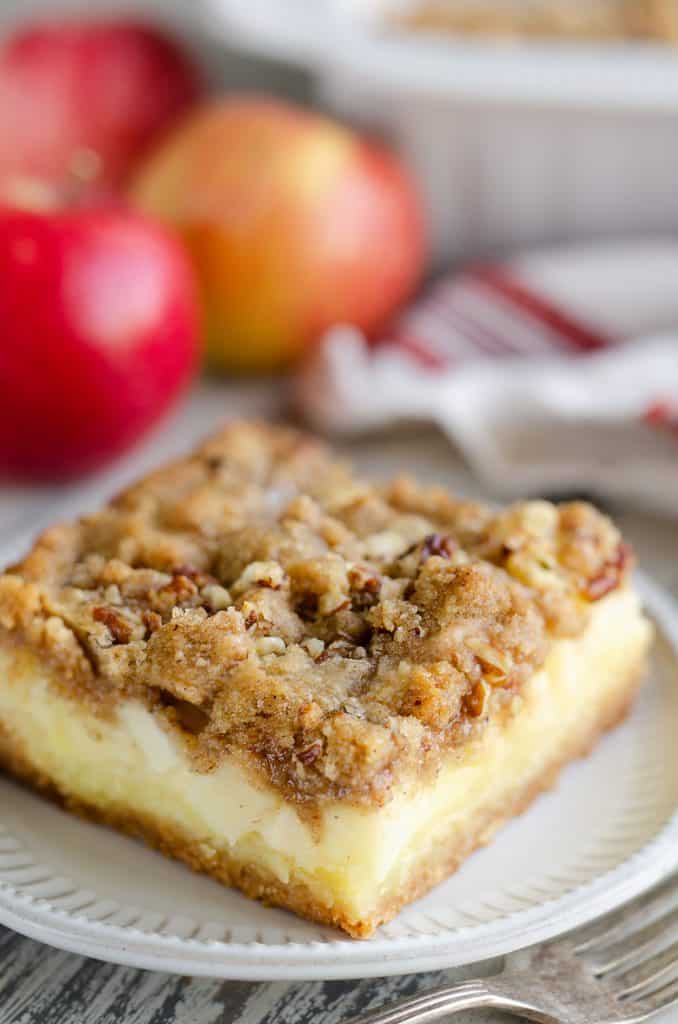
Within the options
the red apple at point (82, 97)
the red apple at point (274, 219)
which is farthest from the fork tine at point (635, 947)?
the red apple at point (82, 97)

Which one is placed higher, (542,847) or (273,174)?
(273,174)

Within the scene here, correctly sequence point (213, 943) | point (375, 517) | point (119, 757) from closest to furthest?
point (213, 943) < point (119, 757) < point (375, 517)

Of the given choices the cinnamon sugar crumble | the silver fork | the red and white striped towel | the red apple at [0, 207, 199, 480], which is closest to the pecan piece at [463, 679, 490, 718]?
the cinnamon sugar crumble

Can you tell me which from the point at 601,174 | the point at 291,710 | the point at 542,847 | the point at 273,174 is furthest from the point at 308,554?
the point at 601,174

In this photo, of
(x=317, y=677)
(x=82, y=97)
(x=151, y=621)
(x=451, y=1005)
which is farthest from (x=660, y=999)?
(x=82, y=97)

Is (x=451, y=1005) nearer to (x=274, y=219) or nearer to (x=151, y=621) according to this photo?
(x=151, y=621)

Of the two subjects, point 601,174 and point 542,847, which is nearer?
point 542,847

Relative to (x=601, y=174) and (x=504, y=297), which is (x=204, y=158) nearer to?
(x=504, y=297)

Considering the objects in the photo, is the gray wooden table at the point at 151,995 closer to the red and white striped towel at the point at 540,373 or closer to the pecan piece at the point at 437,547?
the pecan piece at the point at 437,547

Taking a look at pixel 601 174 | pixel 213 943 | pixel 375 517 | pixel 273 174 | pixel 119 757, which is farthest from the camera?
pixel 601 174
